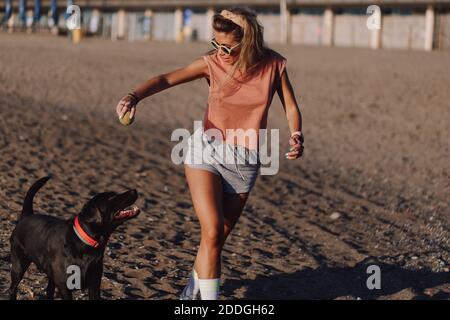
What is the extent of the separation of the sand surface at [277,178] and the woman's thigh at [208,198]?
4.53 ft

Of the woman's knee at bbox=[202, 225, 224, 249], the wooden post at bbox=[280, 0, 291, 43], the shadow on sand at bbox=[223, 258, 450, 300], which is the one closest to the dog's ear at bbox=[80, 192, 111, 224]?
the woman's knee at bbox=[202, 225, 224, 249]

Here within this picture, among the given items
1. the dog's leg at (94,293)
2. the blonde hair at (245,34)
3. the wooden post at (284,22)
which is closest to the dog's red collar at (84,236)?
the dog's leg at (94,293)

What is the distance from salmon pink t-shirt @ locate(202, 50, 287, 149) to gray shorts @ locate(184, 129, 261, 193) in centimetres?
6

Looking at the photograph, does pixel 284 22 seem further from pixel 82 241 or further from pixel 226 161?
pixel 82 241

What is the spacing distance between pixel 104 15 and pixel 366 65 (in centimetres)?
3081

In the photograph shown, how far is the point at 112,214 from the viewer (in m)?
4.87

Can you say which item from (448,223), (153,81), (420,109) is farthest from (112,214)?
(420,109)

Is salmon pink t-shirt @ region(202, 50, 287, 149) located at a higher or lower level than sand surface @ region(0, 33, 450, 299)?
higher

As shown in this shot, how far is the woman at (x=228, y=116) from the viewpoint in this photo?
4.71 m

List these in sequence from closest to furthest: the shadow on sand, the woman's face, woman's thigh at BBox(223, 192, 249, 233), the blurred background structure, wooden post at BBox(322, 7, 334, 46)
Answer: the woman's face → woman's thigh at BBox(223, 192, 249, 233) → the shadow on sand → the blurred background structure → wooden post at BBox(322, 7, 334, 46)

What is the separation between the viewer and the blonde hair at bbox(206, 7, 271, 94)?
470 centimetres

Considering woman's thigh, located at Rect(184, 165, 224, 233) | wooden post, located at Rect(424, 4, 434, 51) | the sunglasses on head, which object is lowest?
woman's thigh, located at Rect(184, 165, 224, 233)

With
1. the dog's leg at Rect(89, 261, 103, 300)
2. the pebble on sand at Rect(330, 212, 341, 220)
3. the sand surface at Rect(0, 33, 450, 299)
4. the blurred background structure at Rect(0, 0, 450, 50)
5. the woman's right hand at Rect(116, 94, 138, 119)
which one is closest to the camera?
the woman's right hand at Rect(116, 94, 138, 119)

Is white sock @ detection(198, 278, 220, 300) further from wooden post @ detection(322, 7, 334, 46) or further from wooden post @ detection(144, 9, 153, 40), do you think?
wooden post @ detection(144, 9, 153, 40)
